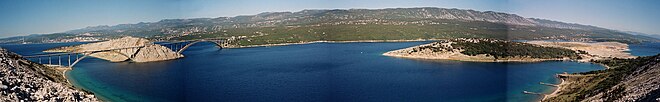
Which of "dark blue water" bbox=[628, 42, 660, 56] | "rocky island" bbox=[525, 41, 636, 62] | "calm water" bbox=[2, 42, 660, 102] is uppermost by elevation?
"rocky island" bbox=[525, 41, 636, 62]

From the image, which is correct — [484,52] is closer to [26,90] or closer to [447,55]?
[447,55]

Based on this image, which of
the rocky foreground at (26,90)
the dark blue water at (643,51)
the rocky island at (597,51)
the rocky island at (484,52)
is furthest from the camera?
the dark blue water at (643,51)

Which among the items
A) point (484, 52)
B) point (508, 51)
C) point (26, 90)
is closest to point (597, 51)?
point (508, 51)

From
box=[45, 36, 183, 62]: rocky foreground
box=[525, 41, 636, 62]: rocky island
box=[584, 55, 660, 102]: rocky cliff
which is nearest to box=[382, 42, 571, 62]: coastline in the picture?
box=[525, 41, 636, 62]: rocky island

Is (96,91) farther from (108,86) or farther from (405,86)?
(405,86)

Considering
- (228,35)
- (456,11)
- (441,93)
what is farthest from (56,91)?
(456,11)

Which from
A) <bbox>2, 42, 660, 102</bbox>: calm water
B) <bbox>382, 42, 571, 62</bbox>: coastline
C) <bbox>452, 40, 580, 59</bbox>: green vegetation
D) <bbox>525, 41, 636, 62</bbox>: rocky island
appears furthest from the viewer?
<bbox>525, 41, 636, 62</bbox>: rocky island

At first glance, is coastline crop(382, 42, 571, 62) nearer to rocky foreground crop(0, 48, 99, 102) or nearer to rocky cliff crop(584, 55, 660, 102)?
rocky cliff crop(584, 55, 660, 102)

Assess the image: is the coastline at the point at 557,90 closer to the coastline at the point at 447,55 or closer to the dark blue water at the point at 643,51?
the coastline at the point at 447,55

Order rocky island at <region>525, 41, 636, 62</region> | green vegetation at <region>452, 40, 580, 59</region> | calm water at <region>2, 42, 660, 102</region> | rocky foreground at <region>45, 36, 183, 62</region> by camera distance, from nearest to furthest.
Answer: calm water at <region>2, 42, 660, 102</region> < green vegetation at <region>452, 40, 580, 59</region> < rocky foreground at <region>45, 36, 183, 62</region> < rocky island at <region>525, 41, 636, 62</region>

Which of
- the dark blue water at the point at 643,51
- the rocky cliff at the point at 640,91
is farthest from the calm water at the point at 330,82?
the dark blue water at the point at 643,51
